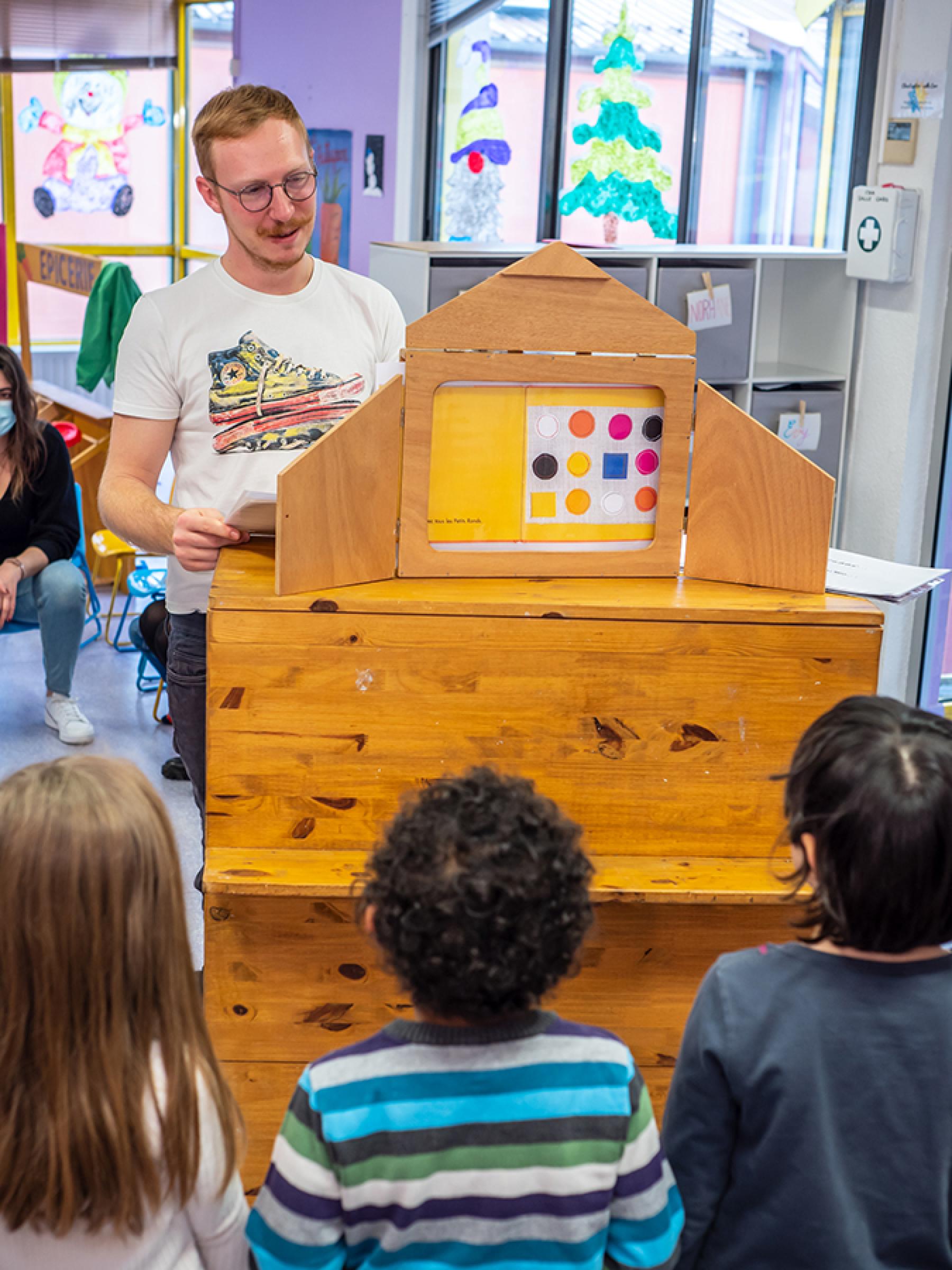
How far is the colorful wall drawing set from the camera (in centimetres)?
686

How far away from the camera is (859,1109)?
1.20m

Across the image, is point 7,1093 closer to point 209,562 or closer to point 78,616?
point 209,562

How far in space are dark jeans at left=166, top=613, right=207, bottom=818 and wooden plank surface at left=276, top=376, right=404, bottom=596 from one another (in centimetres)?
50

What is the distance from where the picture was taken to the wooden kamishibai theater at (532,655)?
1673 millimetres

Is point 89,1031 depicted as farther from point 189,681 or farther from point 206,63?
Result: point 206,63

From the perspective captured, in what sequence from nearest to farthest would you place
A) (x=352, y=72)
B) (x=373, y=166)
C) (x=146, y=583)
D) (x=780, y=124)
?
(x=146, y=583)
(x=780, y=124)
(x=373, y=166)
(x=352, y=72)

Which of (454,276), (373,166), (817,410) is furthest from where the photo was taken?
(373,166)

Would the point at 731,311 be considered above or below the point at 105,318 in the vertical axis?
above

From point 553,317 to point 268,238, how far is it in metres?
0.58

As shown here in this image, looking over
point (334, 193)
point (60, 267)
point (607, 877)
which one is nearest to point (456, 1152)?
point (607, 877)

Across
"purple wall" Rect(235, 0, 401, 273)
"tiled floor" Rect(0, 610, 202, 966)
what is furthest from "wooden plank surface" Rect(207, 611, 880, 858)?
"purple wall" Rect(235, 0, 401, 273)

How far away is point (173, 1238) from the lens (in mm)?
1165

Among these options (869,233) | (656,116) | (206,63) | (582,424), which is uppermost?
(206,63)

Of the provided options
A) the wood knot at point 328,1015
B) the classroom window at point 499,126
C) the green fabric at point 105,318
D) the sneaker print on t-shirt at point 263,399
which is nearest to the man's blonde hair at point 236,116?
the sneaker print on t-shirt at point 263,399
